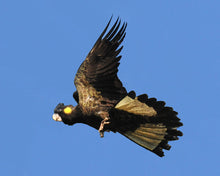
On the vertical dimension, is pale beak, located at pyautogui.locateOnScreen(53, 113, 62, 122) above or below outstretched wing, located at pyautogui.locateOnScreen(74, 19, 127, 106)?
below

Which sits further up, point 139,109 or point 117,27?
point 117,27

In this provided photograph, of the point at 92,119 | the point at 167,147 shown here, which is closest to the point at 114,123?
the point at 92,119

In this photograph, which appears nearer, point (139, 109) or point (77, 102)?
point (139, 109)

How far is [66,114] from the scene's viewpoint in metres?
13.8

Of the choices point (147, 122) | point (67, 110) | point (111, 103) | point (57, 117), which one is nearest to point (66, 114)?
point (67, 110)

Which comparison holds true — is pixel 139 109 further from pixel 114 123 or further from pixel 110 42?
pixel 110 42

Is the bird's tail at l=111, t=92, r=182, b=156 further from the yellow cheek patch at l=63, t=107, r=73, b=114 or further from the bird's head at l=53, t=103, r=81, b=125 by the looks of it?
the yellow cheek patch at l=63, t=107, r=73, b=114

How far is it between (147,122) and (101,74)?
1.53 m

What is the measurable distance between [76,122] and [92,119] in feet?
1.52

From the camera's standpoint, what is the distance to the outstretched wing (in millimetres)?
13305

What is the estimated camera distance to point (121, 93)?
44.1ft

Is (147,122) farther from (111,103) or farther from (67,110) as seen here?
(67,110)

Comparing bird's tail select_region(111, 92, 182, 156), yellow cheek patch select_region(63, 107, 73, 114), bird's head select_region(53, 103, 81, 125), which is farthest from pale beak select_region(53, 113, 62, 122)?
bird's tail select_region(111, 92, 182, 156)

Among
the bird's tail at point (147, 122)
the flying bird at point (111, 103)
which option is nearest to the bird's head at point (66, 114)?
the flying bird at point (111, 103)
